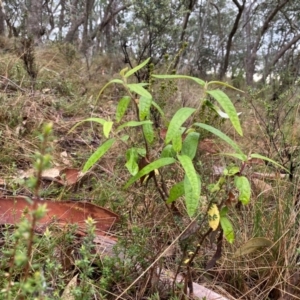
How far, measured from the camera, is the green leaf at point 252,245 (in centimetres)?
149

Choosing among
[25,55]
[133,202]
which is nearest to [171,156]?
[133,202]

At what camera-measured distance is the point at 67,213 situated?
167cm

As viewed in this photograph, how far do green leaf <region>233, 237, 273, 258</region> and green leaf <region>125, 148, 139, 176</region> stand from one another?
1.89 feet

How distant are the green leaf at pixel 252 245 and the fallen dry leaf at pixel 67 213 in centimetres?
56

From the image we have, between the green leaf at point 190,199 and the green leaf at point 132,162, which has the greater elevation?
the green leaf at point 132,162

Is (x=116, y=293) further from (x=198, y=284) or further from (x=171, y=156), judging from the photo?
(x=171, y=156)

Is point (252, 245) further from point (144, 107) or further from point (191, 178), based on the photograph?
point (144, 107)

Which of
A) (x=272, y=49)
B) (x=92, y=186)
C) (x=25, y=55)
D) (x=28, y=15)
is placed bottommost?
(x=92, y=186)

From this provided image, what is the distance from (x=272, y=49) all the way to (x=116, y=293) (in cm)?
2373

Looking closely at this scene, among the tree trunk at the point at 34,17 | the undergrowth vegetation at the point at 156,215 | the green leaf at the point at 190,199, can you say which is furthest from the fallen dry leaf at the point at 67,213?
the tree trunk at the point at 34,17

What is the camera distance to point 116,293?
131 centimetres

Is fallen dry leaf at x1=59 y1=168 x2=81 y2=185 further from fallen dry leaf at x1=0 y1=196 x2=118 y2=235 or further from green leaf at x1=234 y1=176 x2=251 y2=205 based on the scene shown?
green leaf at x1=234 y1=176 x2=251 y2=205

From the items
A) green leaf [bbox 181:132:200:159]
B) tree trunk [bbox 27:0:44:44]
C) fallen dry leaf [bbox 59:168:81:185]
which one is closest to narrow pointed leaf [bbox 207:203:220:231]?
green leaf [bbox 181:132:200:159]

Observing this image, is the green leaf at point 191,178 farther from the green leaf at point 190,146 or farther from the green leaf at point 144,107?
the green leaf at point 144,107
